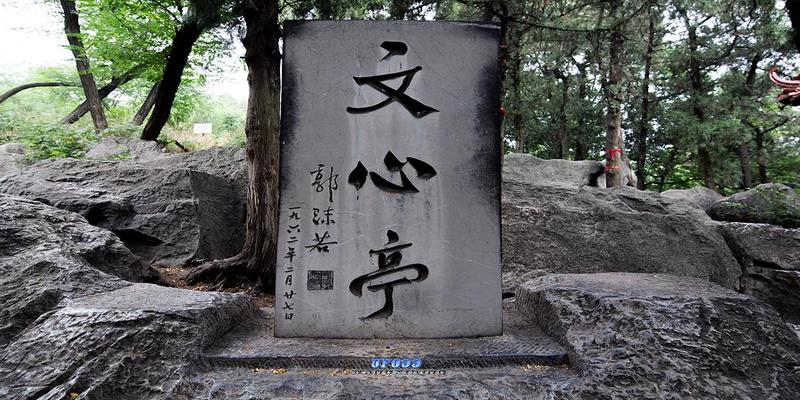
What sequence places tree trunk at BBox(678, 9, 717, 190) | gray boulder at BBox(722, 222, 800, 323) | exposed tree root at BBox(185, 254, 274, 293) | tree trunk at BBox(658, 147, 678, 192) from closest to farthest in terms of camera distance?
exposed tree root at BBox(185, 254, 274, 293)
gray boulder at BBox(722, 222, 800, 323)
tree trunk at BBox(678, 9, 717, 190)
tree trunk at BBox(658, 147, 678, 192)

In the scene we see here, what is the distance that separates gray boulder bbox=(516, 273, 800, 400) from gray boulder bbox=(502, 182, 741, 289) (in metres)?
1.81

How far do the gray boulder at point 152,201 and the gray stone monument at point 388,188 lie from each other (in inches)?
99.9

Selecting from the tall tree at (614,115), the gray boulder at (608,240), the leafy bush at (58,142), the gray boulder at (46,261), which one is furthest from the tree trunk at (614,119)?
the leafy bush at (58,142)

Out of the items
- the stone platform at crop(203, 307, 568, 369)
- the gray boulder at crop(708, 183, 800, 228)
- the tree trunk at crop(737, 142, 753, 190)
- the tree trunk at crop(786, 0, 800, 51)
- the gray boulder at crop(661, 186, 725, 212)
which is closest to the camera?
the stone platform at crop(203, 307, 568, 369)

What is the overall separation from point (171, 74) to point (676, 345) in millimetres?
8607

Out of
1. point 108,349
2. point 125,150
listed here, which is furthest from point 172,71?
point 108,349

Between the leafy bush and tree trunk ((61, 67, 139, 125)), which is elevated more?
tree trunk ((61, 67, 139, 125))

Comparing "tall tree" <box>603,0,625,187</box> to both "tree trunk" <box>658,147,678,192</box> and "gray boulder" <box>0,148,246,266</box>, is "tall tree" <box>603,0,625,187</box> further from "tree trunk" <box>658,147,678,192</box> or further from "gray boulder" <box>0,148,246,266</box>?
"gray boulder" <box>0,148,246,266</box>

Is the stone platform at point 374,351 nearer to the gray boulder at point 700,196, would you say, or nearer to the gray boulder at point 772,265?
the gray boulder at point 772,265

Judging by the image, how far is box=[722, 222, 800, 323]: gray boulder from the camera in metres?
5.34

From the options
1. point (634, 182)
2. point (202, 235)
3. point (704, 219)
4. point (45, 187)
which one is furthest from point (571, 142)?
point (45, 187)

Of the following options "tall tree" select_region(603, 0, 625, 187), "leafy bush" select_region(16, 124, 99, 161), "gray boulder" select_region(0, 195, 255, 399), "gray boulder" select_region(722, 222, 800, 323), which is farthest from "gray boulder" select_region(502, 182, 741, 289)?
"leafy bush" select_region(16, 124, 99, 161)

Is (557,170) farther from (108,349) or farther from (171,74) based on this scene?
(108,349)

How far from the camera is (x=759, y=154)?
13.1 m
